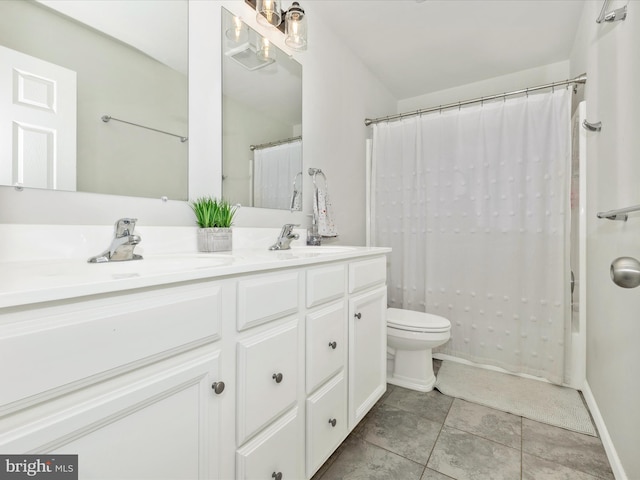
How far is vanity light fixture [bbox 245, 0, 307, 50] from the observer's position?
1522mm

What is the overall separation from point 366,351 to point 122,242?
3.59 ft

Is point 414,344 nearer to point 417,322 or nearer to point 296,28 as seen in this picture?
point 417,322

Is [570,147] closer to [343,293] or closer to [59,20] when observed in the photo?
[343,293]

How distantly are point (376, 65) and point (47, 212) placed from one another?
8.17 ft

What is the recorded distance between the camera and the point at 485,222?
7.03ft

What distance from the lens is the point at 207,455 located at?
2.31 feet

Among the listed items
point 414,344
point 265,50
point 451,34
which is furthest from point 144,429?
point 451,34

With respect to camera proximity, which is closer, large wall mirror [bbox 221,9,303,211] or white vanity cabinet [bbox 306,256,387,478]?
white vanity cabinet [bbox 306,256,387,478]

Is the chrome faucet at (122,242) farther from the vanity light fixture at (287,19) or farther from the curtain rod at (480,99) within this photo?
the curtain rod at (480,99)

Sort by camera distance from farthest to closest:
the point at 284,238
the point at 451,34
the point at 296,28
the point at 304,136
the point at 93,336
→ the point at 451,34 < the point at 304,136 < the point at 296,28 < the point at 284,238 < the point at 93,336

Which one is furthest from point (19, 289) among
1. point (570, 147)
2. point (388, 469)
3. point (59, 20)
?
point (570, 147)

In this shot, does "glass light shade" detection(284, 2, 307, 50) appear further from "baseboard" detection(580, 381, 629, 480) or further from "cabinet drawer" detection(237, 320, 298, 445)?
"baseboard" detection(580, 381, 629, 480)

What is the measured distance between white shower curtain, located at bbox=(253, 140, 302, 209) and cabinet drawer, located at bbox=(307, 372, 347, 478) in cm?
92

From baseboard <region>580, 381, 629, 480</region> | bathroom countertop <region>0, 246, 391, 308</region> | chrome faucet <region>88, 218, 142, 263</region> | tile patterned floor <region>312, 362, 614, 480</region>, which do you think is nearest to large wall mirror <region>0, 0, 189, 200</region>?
chrome faucet <region>88, 218, 142, 263</region>
